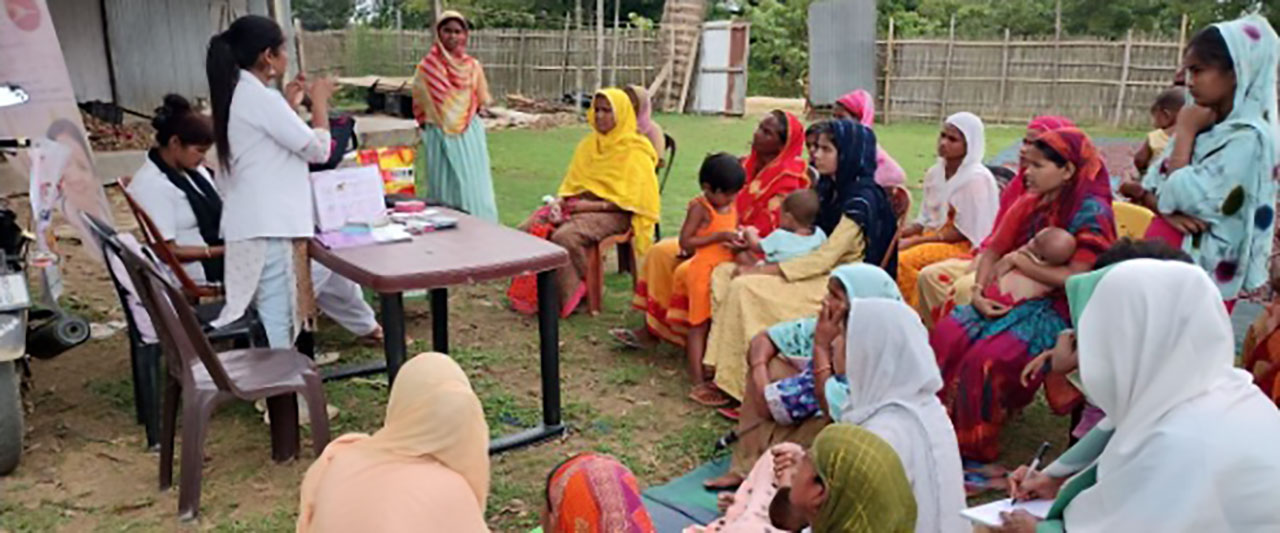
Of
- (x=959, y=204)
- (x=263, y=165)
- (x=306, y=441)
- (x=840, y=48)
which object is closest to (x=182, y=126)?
(x=263, y=165)

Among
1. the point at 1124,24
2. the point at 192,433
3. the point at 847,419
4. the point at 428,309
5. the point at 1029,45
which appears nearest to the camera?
the point at 847,419

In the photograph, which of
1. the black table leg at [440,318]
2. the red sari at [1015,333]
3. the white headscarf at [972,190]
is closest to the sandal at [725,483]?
the red sari at [1015,333]

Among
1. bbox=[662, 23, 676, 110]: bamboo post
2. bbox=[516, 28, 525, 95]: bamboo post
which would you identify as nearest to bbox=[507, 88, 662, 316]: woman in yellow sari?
bbox=[516, 28, 525, 95]: bamboo post

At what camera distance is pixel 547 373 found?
412 centimetres

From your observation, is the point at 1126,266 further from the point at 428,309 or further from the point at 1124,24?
the point at 1124,24

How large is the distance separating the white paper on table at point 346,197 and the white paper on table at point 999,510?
272 centimetres

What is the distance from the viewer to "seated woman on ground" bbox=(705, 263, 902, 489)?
3156 millimetres

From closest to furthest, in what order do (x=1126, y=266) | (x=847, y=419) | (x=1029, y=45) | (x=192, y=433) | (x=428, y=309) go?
(x=1126, y=266), (x=847, y=419), (x=192, y=433), (x=428, y=309), (x=1029, y=45)

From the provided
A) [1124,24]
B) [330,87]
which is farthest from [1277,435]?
[1124,24]

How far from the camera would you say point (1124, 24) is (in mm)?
18469

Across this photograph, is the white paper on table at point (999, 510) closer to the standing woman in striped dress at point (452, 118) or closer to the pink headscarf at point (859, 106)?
the pink headscarf at point (859, 106)

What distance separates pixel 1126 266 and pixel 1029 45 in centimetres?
1629

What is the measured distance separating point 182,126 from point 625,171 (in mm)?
2519

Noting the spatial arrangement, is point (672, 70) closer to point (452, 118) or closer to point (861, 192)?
point (452, 118)
